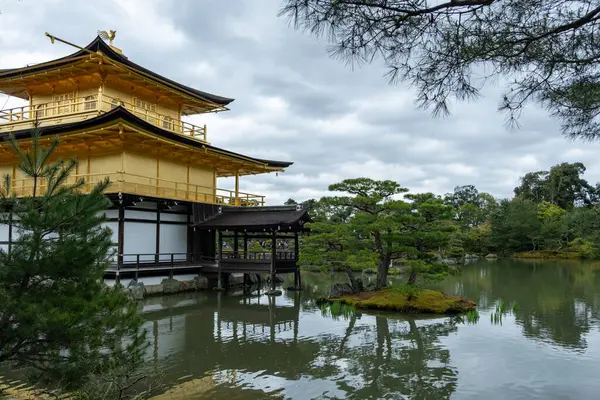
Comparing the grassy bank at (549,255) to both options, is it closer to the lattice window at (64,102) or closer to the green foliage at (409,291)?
the green foliage at (409,291)

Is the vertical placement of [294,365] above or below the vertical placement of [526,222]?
below

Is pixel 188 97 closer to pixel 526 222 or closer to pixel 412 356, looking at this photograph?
pixel 412 356

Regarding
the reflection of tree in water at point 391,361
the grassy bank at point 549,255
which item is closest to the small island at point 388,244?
the reflection of tree in water at point 391,361

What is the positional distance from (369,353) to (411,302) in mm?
4814

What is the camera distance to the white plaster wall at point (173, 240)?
1788 cm

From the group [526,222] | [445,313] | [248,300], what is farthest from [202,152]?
[526,222]

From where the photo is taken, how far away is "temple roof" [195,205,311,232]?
54.4 ft

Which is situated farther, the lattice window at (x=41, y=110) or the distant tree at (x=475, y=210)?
the distant tree at (x=475, y=210)

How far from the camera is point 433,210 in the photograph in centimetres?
1416

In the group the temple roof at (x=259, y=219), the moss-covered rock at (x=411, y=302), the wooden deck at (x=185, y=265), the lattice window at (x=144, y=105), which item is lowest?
the moss-covered rock at (x=411, y=302)

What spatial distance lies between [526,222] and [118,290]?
43050 mm

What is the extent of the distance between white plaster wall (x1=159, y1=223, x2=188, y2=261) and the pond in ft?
10.9

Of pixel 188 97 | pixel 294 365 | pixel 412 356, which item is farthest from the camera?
pixel 188 97

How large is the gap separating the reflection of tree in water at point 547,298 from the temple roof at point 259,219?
6550 millimetres
